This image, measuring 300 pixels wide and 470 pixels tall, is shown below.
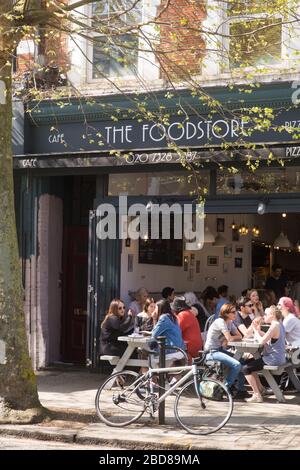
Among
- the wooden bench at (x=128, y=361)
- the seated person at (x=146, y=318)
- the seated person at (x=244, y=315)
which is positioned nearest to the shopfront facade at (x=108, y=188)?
the seated person at (x=146, y=318)

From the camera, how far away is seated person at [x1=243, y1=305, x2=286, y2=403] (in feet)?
37.2

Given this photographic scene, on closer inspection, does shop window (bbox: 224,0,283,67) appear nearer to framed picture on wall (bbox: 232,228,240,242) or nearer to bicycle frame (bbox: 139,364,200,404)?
framed picture on wall (bbox: 232,228,240,242)

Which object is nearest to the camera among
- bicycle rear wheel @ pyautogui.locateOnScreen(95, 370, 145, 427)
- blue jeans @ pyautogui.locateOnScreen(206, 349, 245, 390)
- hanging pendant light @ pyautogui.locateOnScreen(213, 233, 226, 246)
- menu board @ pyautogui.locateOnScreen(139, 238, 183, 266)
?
bicycle rear wheel @ pyautogui.locateOnScreen(95, 370, 145, 427)

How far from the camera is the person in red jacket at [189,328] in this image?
482 inches

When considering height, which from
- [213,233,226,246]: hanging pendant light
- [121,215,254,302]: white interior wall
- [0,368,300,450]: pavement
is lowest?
[0,368,300,450]: pavement

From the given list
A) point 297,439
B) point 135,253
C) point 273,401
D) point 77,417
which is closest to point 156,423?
point 77,417

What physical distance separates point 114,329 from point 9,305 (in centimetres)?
301

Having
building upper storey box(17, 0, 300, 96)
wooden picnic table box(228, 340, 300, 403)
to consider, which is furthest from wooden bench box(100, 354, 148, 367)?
building upper storey box(17, 0, 300, 96)

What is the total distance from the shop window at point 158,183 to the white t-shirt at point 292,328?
2.59m

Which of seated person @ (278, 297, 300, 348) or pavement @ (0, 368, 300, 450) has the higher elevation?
seated person @ (278, 297, 300, 348)

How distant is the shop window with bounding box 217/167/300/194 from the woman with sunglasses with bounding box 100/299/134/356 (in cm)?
261

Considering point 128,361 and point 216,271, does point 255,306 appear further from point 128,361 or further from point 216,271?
point 216,271
